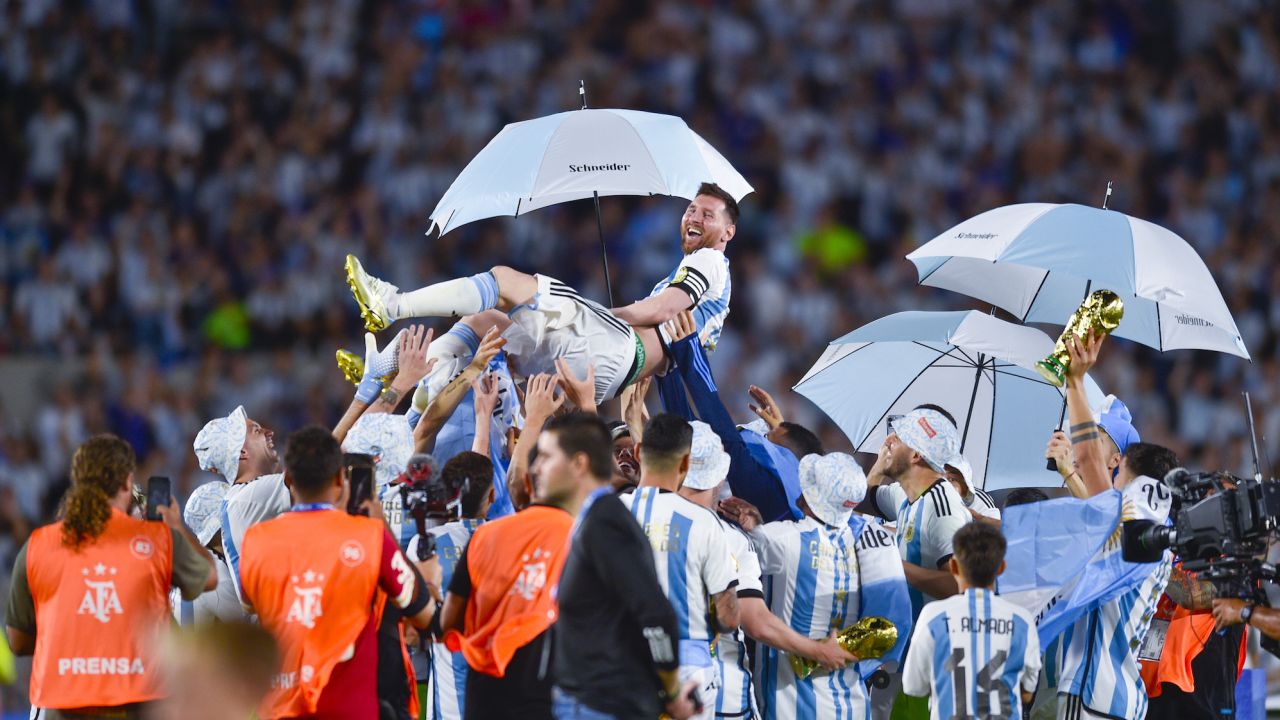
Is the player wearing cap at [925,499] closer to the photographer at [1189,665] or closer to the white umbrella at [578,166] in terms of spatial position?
the photographer at [1189,665]

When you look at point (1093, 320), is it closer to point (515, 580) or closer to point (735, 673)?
point (735, 673)

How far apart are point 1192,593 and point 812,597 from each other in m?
2.05

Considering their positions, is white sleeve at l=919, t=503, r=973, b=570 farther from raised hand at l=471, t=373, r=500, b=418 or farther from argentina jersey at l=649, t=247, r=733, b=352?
raised hand at l=471, t=373, r=500, b=418

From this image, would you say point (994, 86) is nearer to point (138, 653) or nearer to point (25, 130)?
point (25, 130)

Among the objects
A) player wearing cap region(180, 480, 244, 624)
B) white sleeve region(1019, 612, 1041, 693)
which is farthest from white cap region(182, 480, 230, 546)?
white sleeve region(1019, 612, 1041, 693)

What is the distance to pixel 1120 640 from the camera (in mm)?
7203

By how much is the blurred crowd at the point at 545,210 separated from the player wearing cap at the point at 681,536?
8560 mm

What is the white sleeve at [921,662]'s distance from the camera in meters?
6.12

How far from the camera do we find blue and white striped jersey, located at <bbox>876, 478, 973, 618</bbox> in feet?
24.1

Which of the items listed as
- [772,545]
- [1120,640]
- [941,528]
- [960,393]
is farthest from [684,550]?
[960,393]

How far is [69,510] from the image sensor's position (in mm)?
5879

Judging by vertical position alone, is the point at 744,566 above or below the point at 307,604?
above

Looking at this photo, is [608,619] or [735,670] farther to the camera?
[735,670]

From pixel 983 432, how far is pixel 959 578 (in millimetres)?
3073
